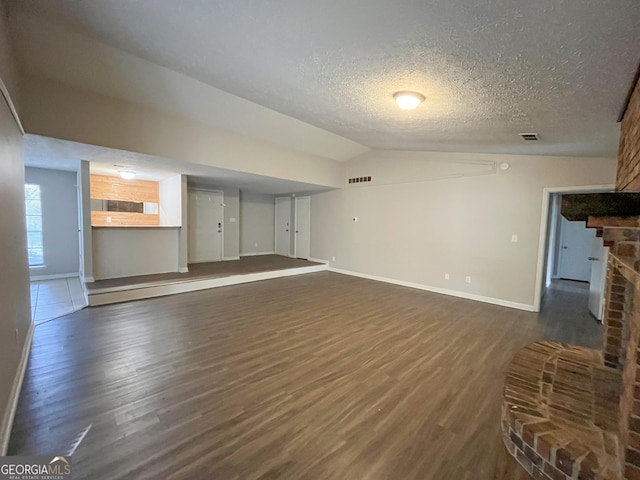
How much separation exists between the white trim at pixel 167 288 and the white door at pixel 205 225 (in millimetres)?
2108

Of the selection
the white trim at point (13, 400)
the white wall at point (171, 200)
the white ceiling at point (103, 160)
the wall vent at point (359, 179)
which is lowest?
the white trim at point (13, 400)

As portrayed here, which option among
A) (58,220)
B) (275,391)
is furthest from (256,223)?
(275,391)

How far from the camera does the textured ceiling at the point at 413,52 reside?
1.53 metres

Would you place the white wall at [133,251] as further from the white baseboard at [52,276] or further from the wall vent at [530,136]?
the wall vent at [530,136]

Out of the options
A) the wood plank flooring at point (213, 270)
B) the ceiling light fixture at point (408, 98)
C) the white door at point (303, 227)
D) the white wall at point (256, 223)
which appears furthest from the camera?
the white wall at point (256, 223)

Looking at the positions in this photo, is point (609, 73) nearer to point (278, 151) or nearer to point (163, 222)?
point (278, 151)

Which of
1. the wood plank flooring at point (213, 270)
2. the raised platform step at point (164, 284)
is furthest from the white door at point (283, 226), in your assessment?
the raised platform step at point (164, 284)

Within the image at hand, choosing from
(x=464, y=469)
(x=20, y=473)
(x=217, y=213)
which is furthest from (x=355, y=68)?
(x=217, y=213)

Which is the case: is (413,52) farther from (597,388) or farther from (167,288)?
(167,288)

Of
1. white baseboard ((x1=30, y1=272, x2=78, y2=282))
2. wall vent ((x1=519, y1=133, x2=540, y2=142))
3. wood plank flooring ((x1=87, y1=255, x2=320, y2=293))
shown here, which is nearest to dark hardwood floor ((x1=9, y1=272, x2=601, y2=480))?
wood plank flooring ((x1=87, y1=255, x2=320, y2=293))

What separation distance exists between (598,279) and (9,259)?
720 cm

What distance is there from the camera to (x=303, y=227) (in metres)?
9.00

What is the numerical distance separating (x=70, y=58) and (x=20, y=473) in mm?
3831

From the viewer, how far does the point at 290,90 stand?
3.20 m
